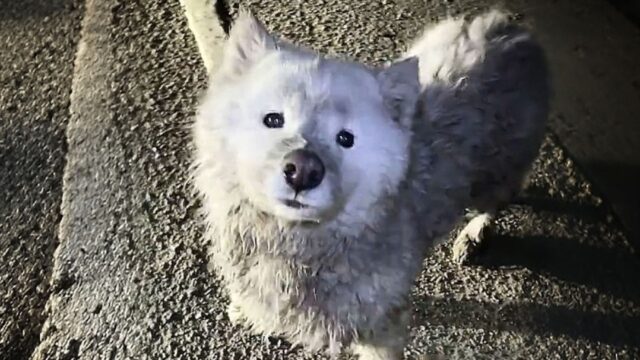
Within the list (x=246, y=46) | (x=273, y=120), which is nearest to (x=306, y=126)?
(x=273, y=120)

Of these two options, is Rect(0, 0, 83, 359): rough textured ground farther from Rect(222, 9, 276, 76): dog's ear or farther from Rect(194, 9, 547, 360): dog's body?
Rect(222, 9, 276, 76): dog's ear

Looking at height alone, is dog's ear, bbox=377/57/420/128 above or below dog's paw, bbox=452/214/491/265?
above

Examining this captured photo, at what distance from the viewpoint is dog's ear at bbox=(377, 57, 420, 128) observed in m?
1.06

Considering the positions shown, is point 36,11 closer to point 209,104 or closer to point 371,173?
point 209,104

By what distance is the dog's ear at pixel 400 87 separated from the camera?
1.06 metres

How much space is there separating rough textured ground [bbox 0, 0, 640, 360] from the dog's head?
377mm

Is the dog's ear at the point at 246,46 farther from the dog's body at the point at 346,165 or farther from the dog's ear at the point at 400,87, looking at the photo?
the dog's ear at the point at 400,87

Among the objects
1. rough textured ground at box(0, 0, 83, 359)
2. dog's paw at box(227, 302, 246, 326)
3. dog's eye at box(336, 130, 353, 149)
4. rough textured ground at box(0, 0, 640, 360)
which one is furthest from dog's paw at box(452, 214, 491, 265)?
rough textured ground at box(0, 0, 83, 359)

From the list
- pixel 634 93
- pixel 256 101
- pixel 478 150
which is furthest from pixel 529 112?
pixel 634 93

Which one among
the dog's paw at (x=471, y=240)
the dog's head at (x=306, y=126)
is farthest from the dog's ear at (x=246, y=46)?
the dog's paw at (x=471, y=240)

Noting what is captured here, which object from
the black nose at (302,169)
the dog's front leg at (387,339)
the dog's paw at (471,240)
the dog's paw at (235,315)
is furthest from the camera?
the dog's paw at (471,240)

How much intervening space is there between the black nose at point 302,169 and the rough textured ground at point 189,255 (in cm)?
48

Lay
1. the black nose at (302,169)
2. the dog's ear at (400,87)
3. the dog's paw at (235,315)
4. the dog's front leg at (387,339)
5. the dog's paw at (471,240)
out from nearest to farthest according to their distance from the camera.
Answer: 1. the black nose at (302,169)
2. the dog's ear at (400,87)
3. the dog's front leg at (387,339)
4. the dog's paw at (235,315)
5. the dog's paw at (471,240)

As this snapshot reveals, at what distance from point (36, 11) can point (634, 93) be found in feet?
4.35
